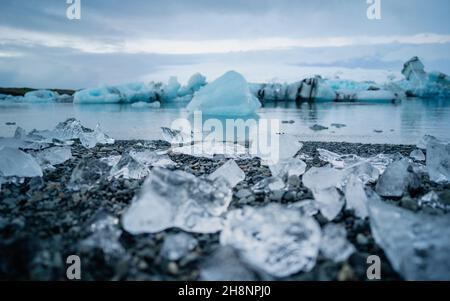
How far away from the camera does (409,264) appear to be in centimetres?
111

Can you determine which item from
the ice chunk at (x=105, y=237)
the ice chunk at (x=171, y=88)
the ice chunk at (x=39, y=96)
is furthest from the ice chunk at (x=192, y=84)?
the ice chunk at (x=105, y=237)

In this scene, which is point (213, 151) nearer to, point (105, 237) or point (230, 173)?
point (230, 173)

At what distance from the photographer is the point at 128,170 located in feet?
7.97

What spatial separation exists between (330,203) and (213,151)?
208 centimetres

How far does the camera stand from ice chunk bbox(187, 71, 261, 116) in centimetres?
993

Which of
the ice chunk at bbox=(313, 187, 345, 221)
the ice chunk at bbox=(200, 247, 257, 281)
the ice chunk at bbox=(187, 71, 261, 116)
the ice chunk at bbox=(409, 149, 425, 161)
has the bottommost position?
the ice chunk at bbox=(200, 247, 257, 281)

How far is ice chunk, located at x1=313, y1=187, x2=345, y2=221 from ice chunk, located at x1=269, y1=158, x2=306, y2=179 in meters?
0.54

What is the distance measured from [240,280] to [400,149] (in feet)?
13.7

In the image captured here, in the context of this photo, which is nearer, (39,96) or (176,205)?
(176,205)

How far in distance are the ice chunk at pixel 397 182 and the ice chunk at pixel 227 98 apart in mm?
8089

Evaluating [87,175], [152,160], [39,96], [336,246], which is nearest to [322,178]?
[336,246]

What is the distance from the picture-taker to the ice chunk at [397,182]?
6.61ft

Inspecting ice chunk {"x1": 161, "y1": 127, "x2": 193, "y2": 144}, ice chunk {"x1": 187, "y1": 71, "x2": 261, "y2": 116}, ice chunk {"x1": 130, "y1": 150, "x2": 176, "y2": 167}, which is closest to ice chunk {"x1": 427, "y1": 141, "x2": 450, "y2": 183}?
ice chunk {"x1": 130, "y1": 150, "x2": 176, "y2": 167}

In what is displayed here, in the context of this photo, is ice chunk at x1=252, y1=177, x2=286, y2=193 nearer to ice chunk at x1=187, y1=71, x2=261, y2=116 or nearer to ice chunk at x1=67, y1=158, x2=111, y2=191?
ice chunk at x1=67, y1=158, x2=111, y2=191
